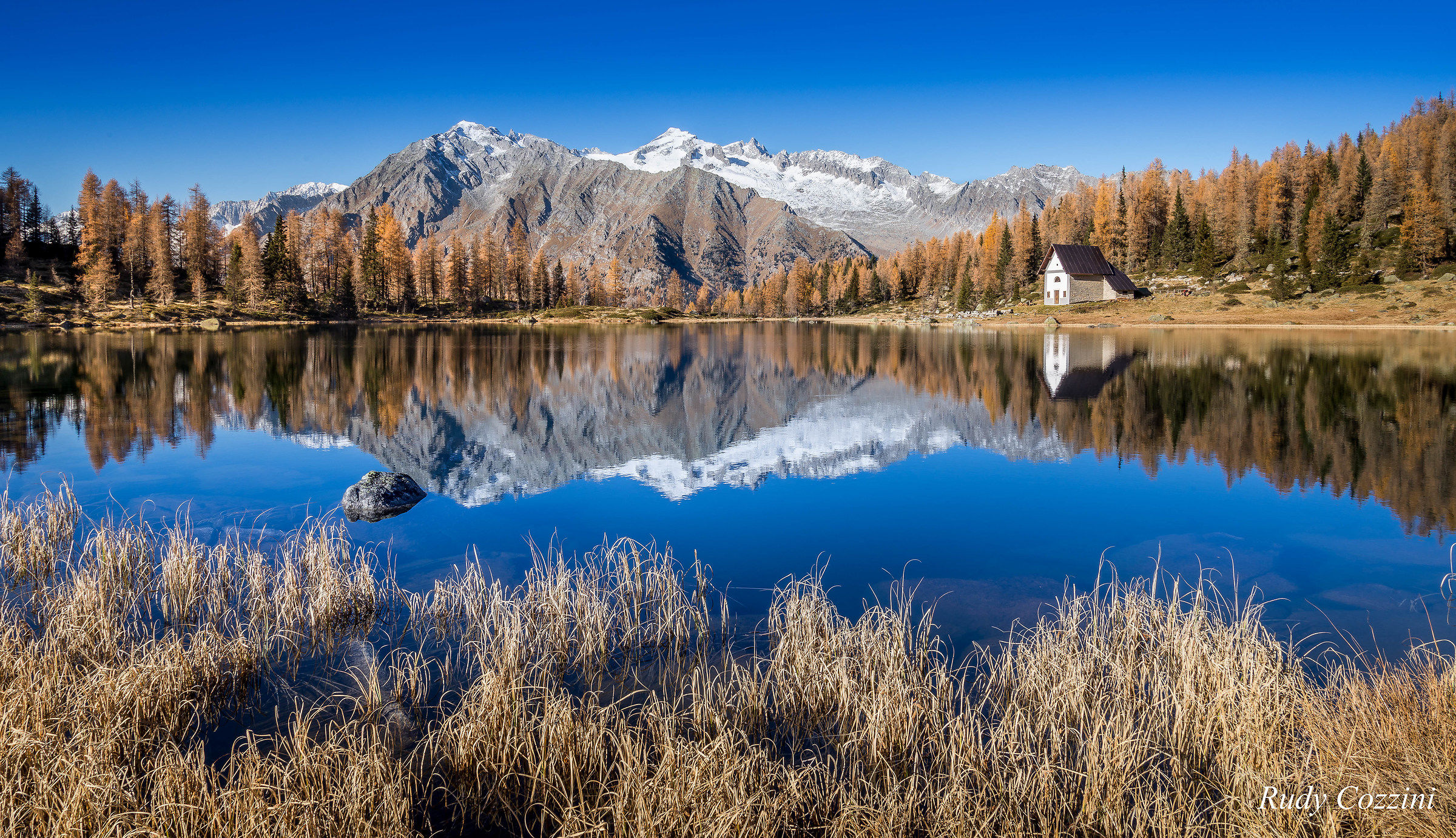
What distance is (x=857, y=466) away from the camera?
18.4 meters

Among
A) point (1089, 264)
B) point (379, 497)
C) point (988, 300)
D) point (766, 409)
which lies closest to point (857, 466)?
point (766, 409)

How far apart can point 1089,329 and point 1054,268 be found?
929 inches

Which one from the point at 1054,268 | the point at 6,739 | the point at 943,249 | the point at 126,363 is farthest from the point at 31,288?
the point at 943,249

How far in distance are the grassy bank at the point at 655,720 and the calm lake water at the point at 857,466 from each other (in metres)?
1.65

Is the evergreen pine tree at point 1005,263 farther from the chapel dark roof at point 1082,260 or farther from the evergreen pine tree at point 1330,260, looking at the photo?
the evergreen pine tree at point 1330,260

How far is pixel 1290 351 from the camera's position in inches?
1672

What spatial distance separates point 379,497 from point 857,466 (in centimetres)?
1088

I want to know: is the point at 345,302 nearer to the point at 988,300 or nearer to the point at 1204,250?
the point at 988,300

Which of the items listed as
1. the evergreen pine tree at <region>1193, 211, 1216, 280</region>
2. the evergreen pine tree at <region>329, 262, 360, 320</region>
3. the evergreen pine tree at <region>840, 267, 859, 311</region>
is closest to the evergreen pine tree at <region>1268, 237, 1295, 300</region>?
the evergreen pine tree at <region>1193, 211, 1216, 280</region>

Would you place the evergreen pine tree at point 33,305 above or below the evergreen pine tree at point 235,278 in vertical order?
below

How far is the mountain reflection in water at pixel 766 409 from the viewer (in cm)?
1786

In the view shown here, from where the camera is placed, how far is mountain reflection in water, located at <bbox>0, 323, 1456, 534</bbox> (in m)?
17.9

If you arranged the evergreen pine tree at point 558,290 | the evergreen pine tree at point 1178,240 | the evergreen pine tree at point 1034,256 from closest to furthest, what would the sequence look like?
the evergreen pine tree at point 1178,240, the evergreen pine tree at point 1034,256, the evergreen pine tree at point 558,290

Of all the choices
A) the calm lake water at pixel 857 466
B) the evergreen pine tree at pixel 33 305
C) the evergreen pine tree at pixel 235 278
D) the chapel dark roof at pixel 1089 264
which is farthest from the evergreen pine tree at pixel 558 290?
the calm lake water at pixel 857 466
